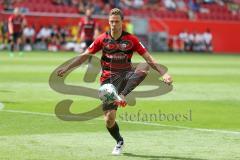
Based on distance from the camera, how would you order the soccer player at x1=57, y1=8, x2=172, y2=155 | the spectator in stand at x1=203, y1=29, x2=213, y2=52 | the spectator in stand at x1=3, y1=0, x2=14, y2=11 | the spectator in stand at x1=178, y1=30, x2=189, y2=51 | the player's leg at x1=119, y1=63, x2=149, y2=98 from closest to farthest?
1. the soccer player at x1=57, y1=8, x2=172, y2=155
2. the player's leg at x1=119, y1=63, x2=149, y2=98
3. the spectator in stand at x1=3, y1=0, x2=14, y2=11
4. the spectator in stand at x1=178, y1=30, x2=189, y2=51
5. the spectator in stand at x1=203, y1=29, x2=213, y2=52

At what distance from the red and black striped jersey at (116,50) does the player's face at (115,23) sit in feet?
0.64

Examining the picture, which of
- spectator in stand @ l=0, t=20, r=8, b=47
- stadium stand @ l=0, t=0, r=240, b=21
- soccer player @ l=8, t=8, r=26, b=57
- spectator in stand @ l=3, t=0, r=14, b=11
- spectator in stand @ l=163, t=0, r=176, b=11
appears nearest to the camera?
soccer player @ l=8, t=8, r=26, b=57

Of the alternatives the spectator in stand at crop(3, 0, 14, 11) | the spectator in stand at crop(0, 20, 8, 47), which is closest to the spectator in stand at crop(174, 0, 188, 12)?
the spectator in stand at crop(3, 0, 14, 11)

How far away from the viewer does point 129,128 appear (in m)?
12.6

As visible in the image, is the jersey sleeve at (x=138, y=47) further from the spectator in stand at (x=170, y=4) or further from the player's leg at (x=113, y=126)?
the spectator in stand at (x=170, y=4)

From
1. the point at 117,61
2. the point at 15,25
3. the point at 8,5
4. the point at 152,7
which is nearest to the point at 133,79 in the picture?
the point at 117,61

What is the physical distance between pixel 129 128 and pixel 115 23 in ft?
10.3

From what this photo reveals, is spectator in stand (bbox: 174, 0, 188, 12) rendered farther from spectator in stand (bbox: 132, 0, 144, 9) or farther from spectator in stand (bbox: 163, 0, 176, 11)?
spectator in stand (bbox: 132, 0, 144, 9)

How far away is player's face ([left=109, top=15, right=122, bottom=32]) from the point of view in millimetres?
9891

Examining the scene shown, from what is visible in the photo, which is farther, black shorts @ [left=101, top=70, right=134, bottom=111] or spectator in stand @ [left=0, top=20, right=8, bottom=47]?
spectator in stand @ [left=0, top=20, right=8, bottom=47]

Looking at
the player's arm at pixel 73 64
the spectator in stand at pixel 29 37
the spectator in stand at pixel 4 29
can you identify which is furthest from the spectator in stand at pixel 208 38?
the player's arm at pixel 73 64

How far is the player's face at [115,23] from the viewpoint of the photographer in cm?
989

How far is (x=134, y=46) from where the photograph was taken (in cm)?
1027

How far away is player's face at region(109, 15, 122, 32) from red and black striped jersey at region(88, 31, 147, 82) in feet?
0.64
